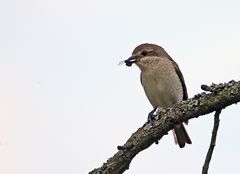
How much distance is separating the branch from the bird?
4.09m

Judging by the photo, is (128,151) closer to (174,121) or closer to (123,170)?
(123,170)

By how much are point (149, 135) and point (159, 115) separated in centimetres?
21

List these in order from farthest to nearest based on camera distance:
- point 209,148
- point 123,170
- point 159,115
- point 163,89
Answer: point 163,89
point 159,115
point 123,170
point 209,148

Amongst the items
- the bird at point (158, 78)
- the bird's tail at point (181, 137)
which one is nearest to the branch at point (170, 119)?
the bird's tail at point (181, 137)

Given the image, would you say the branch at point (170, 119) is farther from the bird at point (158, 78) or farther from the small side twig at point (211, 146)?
the bird at point (158, 78)

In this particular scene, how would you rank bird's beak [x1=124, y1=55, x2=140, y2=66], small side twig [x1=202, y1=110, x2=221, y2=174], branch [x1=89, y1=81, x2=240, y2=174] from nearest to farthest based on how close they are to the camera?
small side twig [x1=202, y1=110, x2=221, y2=174], branch [x1=89, y1=81, x2=240, y2=174], bird's beak [x1=124, y1=55, x2=140, y2=66]

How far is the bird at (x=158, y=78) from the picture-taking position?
8156 millimetres

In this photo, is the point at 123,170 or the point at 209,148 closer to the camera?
the point at 209,148

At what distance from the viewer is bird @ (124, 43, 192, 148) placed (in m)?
8.16

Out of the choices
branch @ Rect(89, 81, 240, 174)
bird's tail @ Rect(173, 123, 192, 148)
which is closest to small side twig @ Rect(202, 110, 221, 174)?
branch @ Rect(89, 81, 240, 174)

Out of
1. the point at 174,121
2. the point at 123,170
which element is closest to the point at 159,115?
the point at 174,121

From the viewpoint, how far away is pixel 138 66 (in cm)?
842

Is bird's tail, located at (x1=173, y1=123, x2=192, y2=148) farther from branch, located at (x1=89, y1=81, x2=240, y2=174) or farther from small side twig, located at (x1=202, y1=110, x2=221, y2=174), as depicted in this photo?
small side twig, located at (x1=202, y1=110, x2=221, y2=174)

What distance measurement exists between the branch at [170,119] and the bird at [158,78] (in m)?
4.09
